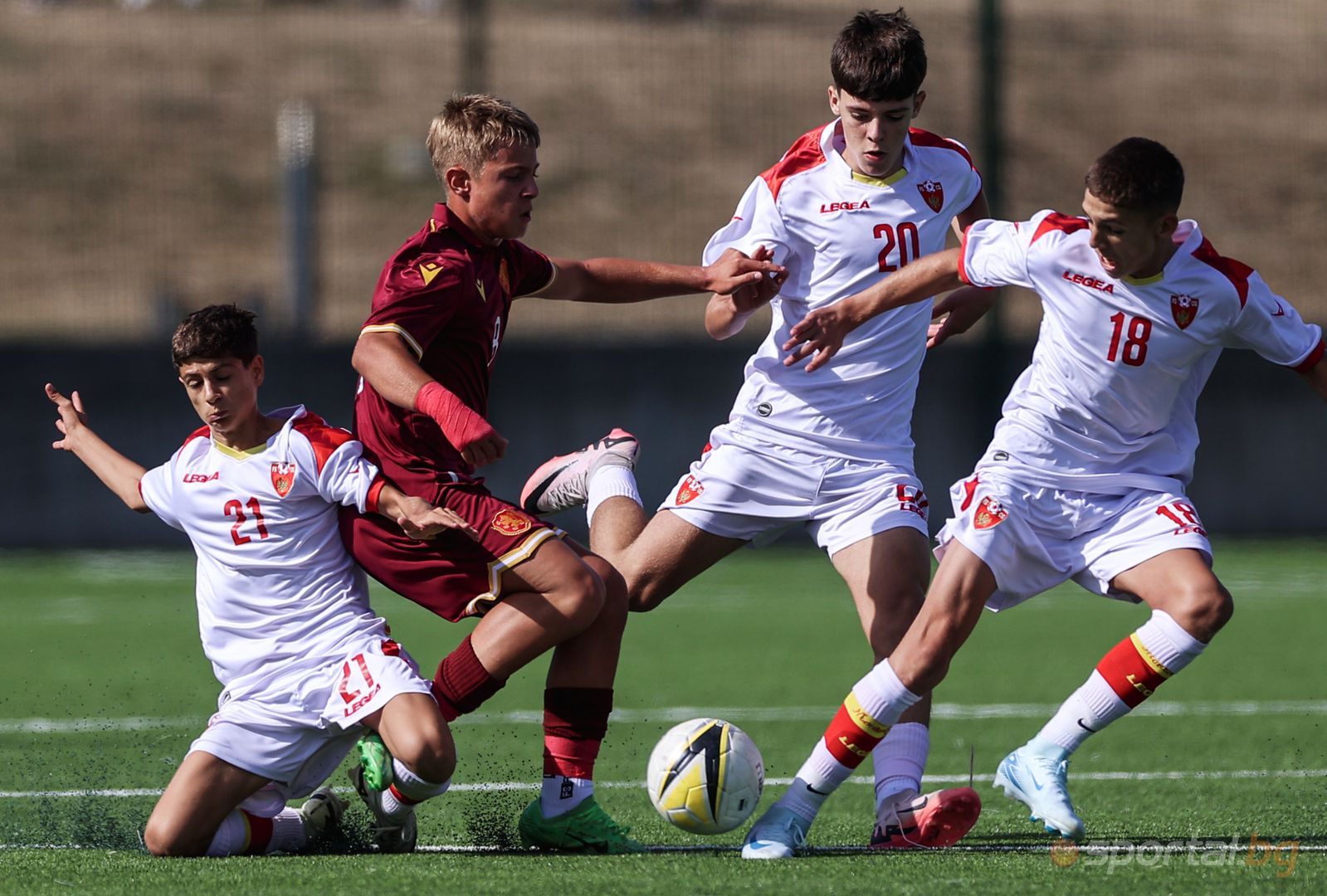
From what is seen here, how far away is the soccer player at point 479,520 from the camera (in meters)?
4.63

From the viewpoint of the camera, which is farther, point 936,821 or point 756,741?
point 756,741

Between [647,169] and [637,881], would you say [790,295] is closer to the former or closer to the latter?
[637,881]

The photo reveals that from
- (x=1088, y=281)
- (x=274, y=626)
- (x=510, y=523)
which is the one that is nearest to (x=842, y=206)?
(x=1088, y=281)

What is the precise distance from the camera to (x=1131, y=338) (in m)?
4.74

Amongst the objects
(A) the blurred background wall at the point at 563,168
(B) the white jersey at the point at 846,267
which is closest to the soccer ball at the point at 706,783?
(B) the white jersey at the point at 846,267

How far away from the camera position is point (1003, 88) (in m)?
13.1

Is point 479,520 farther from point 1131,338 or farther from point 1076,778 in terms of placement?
point 1076,778

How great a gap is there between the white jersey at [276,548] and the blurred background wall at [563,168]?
8.41m

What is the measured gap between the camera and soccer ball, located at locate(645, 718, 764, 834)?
4621mm

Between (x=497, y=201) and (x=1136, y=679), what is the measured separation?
2176mm

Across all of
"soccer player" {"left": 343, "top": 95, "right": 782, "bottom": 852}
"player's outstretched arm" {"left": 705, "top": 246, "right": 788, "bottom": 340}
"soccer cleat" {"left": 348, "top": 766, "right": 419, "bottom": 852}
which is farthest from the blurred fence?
"soccer cleat" {"left": 348, "top": 766, "right": 419, "bottom": 852}

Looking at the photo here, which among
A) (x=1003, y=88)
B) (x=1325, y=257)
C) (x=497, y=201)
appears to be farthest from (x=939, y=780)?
(x=1325, y=257)

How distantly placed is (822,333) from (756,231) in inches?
29.9

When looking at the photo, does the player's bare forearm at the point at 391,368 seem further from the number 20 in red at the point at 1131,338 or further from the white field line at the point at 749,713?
the white field line at the point at 749,713
